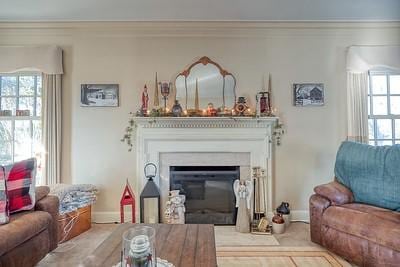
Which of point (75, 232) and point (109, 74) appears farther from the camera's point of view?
point (109, 74)

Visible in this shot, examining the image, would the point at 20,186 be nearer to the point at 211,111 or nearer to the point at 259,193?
the point at 211,111

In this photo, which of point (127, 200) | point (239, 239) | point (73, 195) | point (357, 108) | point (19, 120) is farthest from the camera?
point (19, 120)

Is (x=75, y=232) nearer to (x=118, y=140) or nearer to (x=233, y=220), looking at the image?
(x=118, y=140)

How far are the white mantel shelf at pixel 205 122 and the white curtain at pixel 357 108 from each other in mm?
996

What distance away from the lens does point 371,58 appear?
3.93 m

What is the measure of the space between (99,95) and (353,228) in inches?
128

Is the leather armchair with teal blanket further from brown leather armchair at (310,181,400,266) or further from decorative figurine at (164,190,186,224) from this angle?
decorative figurine at (164,190,186,224)

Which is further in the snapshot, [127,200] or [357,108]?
[357,108]

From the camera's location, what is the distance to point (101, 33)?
13.1 feet

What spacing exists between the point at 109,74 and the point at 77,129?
83cm

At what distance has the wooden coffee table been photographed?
172cm

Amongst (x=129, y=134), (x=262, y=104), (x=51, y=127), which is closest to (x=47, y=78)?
(x=51, y=127)

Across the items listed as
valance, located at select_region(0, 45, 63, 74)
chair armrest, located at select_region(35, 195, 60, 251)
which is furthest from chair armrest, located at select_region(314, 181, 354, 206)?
valance, located at select_region(0, 45, 63, 74)

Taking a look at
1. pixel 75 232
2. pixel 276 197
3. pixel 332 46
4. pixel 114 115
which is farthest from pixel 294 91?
pixel 75 232
